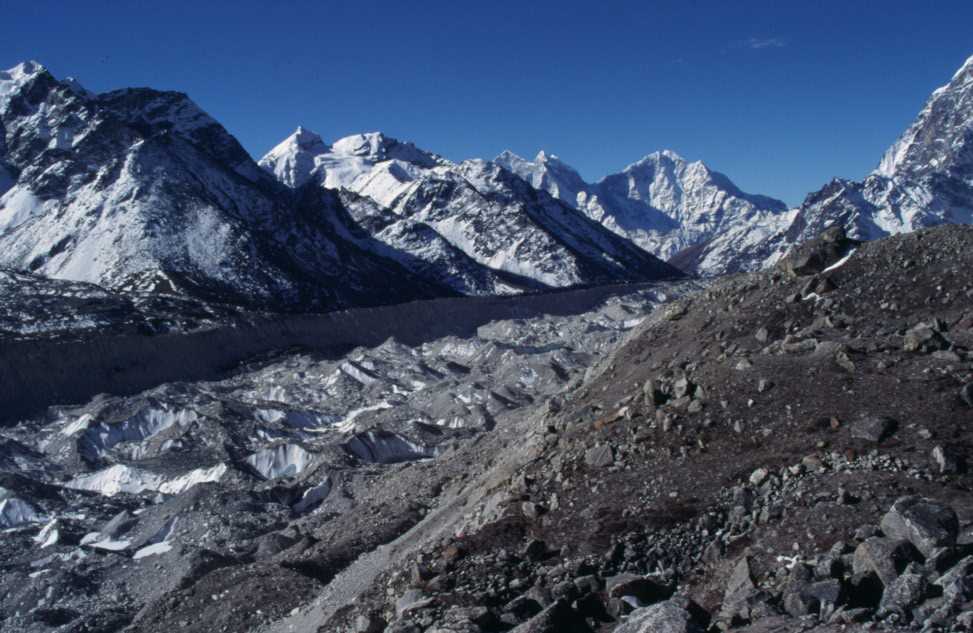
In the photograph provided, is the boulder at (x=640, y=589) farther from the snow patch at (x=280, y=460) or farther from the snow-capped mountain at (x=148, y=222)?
the snow-capped mountain at (x=148, y=222)

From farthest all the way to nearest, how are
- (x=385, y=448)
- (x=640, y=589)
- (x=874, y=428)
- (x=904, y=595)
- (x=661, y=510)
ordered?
(x=385, y=448), (x=874, y=428), (x=661, y=510), (x=640, y=589), (x=904, y=595)

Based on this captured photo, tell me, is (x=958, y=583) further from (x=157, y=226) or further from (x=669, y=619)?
(x=157, y=226)

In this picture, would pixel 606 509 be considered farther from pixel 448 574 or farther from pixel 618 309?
pixel 618 309

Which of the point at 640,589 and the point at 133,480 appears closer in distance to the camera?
the point at 640,589

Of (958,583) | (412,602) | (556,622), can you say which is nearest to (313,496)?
(412,602)

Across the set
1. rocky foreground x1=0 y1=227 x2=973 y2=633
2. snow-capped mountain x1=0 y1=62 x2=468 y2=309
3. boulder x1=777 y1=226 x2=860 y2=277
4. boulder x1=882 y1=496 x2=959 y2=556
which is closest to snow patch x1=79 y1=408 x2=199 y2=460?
rocky foreground x1=0 y1=227 x2=973 y2=633

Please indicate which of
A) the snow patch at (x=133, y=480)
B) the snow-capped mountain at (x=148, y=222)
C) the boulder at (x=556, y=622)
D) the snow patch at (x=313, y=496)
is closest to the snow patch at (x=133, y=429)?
the snow patch at (x=133, y=480)
